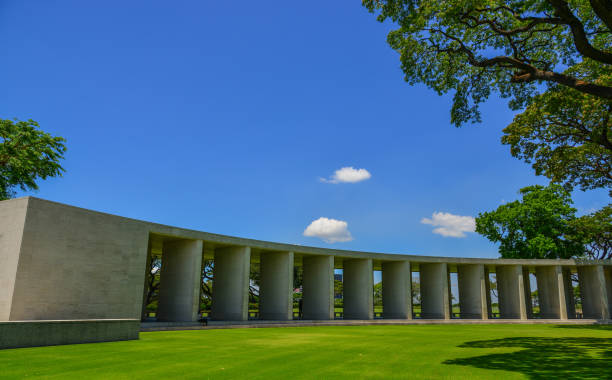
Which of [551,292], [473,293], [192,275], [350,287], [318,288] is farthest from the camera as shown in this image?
[551,292]

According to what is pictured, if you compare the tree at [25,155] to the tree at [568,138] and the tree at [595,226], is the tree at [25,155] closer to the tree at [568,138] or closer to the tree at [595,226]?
the tree at [568,138]

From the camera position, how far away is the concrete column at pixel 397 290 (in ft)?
115

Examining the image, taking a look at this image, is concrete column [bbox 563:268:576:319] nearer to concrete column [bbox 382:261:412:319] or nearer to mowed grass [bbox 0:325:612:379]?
concrete column [bbox 382:261:412:319]

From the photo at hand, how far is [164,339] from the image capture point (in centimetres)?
1712

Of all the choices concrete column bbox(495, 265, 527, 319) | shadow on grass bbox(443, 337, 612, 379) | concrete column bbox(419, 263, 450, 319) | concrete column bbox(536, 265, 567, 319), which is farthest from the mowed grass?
concrete column bbox(536, 265, 567, 319)

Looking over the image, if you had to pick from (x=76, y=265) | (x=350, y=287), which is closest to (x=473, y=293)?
(x=350, y=287)

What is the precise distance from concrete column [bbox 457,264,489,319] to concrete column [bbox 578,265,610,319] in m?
11.4

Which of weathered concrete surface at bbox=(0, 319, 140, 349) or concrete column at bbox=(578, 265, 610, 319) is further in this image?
concrete column at bbox=(578, 265, 610, 319)

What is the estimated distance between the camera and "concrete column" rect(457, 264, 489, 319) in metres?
36.8

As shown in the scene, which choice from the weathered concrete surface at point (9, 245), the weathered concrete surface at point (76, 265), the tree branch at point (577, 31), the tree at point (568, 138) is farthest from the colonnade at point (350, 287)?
the tree branch at point (577, 31)

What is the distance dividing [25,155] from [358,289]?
2707cm

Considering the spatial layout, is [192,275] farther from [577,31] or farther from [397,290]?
[577,31]

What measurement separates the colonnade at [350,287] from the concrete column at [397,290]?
8 cm

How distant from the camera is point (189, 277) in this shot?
2464 cm
